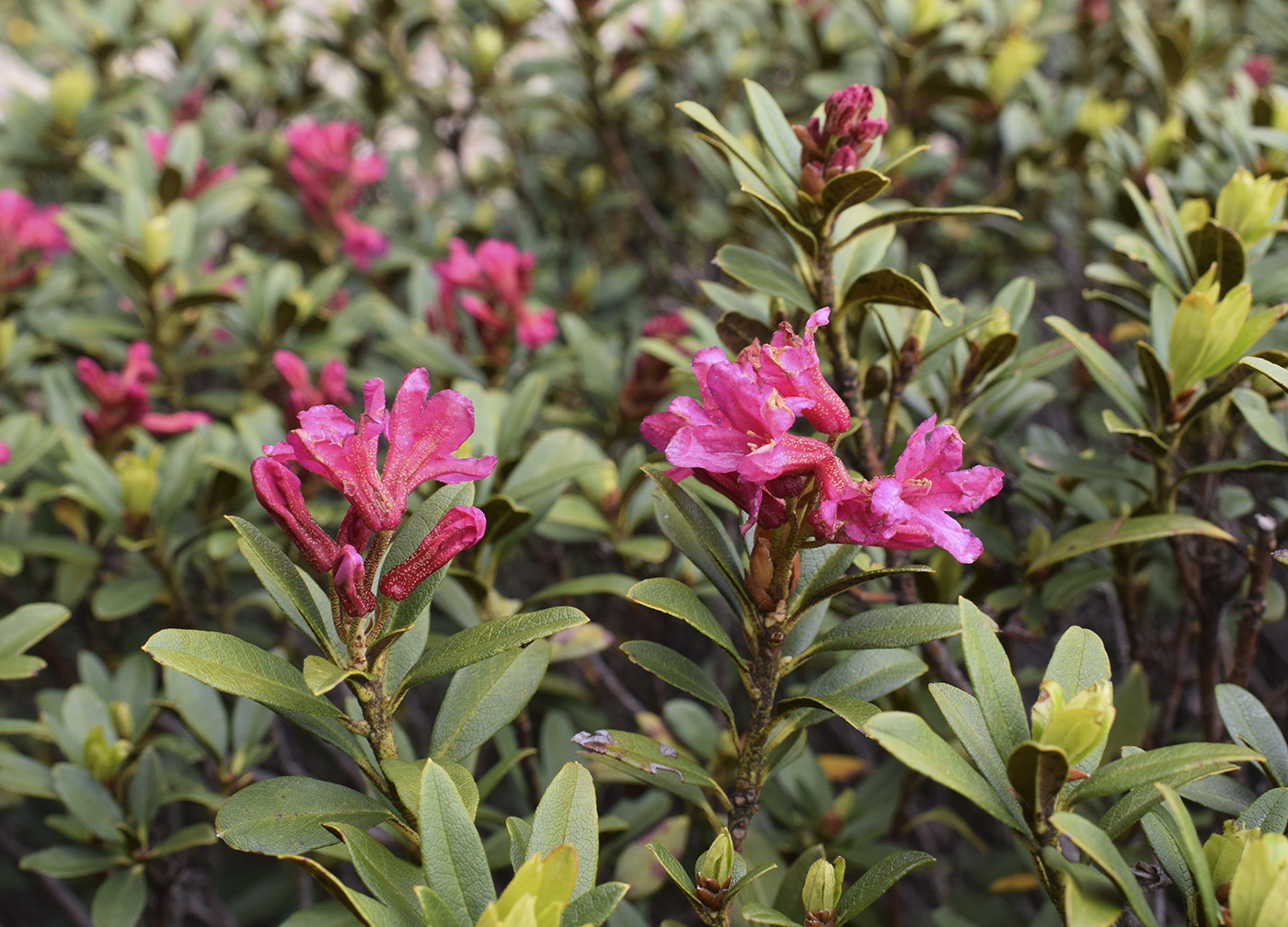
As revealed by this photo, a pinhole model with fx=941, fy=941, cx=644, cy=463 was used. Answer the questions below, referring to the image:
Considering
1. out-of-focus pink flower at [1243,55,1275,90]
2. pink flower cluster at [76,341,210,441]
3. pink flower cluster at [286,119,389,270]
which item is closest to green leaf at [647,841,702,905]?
pink flower cluster at [76,341,210,441]

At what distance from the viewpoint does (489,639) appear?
957 mm

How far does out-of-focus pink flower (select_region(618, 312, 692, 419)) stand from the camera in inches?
72.8

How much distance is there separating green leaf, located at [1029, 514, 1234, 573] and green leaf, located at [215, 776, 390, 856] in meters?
0.96

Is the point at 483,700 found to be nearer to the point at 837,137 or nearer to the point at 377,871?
the point at 377,871

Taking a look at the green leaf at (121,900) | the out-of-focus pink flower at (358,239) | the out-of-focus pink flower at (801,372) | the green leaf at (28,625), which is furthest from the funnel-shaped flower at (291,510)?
the out-of-focus pink flower at (358,239)

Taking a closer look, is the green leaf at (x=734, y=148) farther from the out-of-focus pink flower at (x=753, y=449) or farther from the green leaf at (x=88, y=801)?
the green leaf at (x=88, y=801)

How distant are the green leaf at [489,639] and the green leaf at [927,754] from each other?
297 millimetres

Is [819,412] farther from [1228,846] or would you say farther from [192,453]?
[192,453]

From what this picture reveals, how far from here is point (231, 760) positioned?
1.56 meters

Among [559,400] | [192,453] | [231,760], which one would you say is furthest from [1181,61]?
[231,760]

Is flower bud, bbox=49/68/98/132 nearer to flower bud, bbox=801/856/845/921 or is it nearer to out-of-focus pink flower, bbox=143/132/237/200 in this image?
out-of-focus pink flower, bbox=143/132/237/200

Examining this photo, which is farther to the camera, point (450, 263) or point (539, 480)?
point (450, 263)

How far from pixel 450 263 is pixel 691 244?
122 centimetres

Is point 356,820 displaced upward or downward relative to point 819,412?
downward
